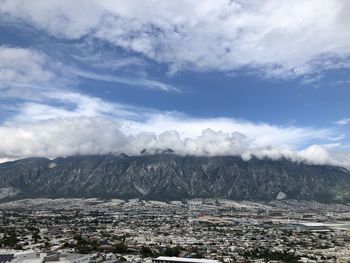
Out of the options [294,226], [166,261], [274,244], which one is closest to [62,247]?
[166,261]

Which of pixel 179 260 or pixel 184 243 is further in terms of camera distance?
pixel 184 243

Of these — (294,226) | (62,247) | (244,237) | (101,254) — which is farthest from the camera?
(294,226)

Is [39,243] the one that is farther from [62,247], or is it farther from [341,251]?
[341,251]

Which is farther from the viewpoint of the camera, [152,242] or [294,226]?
[294,226]

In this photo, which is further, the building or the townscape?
the townscape

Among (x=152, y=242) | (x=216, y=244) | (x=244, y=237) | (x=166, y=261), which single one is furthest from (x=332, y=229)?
(x=166, y=261)

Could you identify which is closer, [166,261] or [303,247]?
[166,261]

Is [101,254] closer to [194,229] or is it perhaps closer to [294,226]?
[194,229]

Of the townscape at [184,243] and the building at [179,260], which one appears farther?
the townscape at [184,243]

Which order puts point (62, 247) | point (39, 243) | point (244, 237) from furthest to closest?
point (244, 237) < point (39, 243) < point (62, 247)
